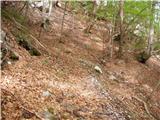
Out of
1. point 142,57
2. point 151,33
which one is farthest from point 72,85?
point 142,57

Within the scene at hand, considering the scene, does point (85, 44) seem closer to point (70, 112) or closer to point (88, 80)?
point (88, 80)

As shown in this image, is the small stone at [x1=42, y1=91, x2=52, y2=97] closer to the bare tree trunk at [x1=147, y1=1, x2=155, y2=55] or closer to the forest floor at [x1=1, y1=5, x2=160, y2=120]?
the forest floor at [x1=1, y1=5, x2=160, y2=120]

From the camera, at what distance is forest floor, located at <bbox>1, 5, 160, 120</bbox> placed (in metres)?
8.97

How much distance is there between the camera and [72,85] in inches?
452

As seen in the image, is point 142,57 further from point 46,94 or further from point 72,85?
point 46,94

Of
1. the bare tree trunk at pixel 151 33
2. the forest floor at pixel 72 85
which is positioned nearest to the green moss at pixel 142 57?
the bare tree trunk at pixel 151 33

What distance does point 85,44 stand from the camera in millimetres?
19359

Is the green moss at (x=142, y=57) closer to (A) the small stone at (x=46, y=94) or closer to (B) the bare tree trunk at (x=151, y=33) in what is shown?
(B) the bare tree trunk at (x=151, y=33)

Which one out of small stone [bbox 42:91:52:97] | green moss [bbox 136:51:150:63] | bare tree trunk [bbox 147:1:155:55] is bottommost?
green moss [bbox 136:51:150:63]

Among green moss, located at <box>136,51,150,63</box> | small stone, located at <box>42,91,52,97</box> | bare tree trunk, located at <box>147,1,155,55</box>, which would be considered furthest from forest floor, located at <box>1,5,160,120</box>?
bare tree trunk, located at <box>147,1,155,55</box>

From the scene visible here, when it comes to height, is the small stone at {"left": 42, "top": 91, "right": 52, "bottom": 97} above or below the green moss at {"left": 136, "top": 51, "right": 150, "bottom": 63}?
above

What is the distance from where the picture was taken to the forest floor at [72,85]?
8969mm

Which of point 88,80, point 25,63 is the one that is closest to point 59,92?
point 25,63

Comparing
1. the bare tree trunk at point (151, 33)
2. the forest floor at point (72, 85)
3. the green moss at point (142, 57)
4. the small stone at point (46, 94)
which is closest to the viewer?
the forest floor at point (72, 85)
